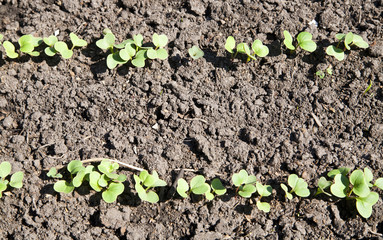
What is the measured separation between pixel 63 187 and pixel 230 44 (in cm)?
147

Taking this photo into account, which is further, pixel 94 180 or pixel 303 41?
pixel 303 41

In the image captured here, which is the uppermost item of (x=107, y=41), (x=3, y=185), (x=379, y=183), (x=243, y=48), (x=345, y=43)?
(x=345, y=43)

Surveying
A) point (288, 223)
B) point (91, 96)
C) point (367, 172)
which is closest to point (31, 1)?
point (91, 96)

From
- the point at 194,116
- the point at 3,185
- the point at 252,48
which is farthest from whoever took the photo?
the point at 252,48

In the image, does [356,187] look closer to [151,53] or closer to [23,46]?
[151,53]

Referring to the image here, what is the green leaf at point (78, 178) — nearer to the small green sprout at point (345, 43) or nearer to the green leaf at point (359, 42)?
the small green sprout at point (345, 43)

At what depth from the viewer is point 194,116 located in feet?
8.61

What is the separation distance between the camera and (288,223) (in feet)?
7.65

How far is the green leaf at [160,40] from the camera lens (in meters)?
2.75

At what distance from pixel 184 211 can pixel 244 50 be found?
1.20 m

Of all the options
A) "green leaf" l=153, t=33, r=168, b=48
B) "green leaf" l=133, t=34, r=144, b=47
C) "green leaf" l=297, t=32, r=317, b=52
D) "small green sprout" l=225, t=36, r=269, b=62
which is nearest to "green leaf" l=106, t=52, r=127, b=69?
"green leaf" l=133, t=34, r=144, b=47

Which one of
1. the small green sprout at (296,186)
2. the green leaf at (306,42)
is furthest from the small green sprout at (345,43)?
the small green sprout at (296,186)

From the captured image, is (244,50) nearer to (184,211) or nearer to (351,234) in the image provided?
(184,211)

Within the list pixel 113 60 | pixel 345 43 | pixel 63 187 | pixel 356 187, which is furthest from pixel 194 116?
pixel 345 43
